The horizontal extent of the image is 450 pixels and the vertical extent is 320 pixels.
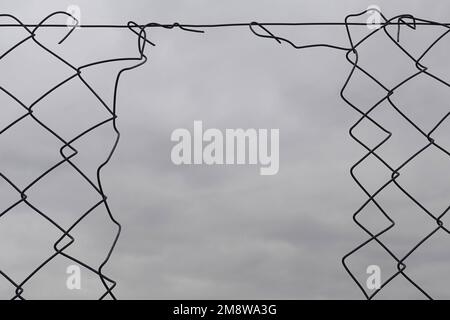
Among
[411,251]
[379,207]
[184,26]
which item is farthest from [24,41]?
[411,251]

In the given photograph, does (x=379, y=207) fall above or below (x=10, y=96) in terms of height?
below

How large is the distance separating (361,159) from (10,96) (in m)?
0.89

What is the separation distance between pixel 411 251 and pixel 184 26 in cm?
84

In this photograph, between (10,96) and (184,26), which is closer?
(10,96)
